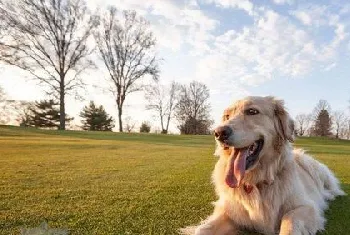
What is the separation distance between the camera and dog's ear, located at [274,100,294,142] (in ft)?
12.7

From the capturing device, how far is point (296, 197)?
3645mm

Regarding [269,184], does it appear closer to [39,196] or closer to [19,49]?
[39,196]

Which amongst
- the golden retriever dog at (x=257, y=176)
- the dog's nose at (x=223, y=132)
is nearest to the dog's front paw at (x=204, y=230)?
the golden retriever dog at (x=257, y=176)

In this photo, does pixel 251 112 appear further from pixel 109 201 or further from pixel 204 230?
pixel 109 201

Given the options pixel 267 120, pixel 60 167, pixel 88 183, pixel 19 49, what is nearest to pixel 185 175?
pixel 88 183

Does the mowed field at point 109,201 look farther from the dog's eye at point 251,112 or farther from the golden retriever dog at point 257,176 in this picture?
the dog's eye at point 251,112

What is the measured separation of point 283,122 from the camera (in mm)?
3918

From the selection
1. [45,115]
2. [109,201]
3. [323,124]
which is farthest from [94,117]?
[109,201]

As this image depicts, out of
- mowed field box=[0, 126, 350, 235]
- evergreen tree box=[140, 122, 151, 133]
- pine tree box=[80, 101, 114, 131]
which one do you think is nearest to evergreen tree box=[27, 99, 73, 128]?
pine tree box=[80, 101, 114, 131]

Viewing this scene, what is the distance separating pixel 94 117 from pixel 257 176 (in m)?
53.9

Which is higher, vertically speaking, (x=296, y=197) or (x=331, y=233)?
(x=296, y=197)

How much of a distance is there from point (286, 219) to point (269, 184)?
48 centimetres

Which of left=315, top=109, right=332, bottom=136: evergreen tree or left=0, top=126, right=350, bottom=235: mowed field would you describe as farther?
left=315, top=109, right=332, bottom=136: evergreen tree

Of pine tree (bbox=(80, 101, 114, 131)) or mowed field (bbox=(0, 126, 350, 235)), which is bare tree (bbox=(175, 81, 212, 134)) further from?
mowed field (bbox=(0, 126, 350, 235))
